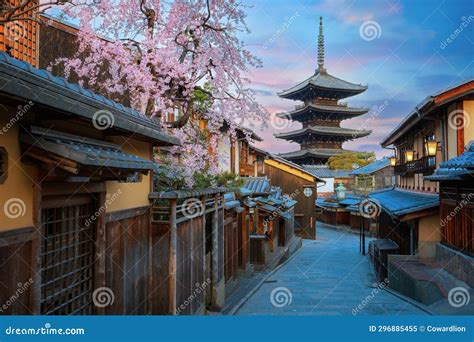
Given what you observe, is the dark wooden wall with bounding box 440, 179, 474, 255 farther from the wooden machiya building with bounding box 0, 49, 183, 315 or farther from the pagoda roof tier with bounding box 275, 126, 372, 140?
the pagoda roof tier with bounding box 275, 126, 372, 140

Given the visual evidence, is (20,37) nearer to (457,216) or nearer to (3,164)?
(3,164)

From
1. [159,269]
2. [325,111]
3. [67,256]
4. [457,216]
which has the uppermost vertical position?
[325,111]

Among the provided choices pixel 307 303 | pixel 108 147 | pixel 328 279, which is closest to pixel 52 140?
pixel 108 147

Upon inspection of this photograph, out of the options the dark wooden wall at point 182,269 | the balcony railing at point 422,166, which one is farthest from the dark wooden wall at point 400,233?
the dark wooden wall at point 182,269

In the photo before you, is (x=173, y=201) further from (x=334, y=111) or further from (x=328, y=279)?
(x=334, y=111)

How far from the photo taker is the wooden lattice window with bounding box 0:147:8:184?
3811 mm

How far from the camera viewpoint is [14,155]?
13.0 ft

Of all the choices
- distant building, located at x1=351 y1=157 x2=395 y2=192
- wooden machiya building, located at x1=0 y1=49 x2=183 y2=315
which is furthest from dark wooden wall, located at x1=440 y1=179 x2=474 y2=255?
distant building, located at x1=351 y1=157 x2=395 y2=192

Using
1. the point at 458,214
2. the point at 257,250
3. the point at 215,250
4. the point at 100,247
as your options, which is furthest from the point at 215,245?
the point at 458,214

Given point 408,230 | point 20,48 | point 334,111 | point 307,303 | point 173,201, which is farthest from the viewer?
point 334,111

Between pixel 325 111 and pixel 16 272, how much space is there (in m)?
45.4

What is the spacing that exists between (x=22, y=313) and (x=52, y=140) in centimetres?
182

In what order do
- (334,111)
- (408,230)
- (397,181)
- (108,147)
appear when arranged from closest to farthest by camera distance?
(108,147) → (408,230) → (397,181) → (334,111)

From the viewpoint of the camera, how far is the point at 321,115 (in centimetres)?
4800
